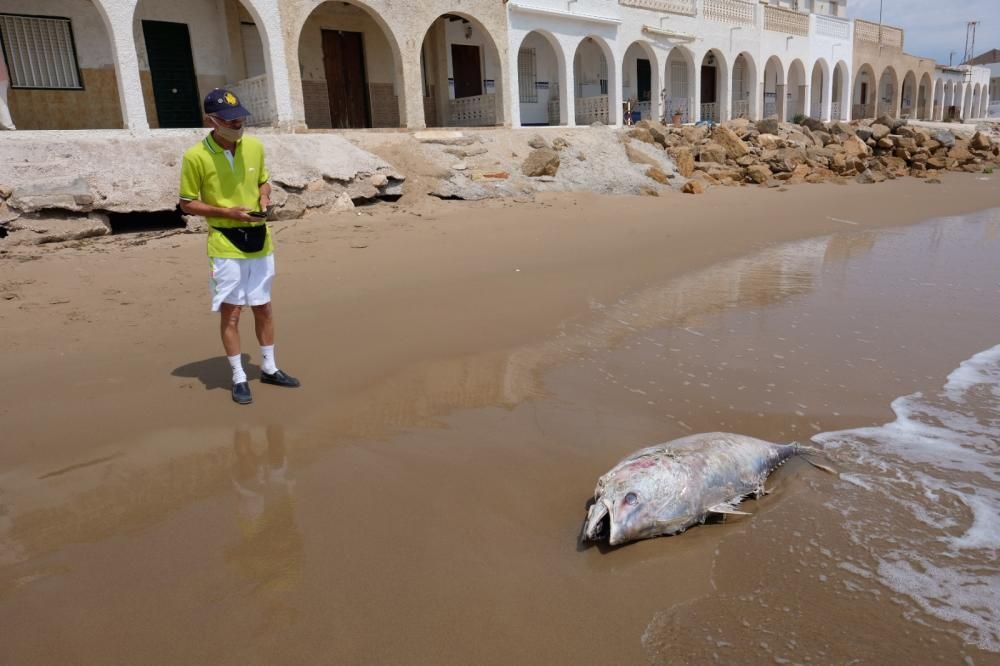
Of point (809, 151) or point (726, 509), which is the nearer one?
point (726, 509)

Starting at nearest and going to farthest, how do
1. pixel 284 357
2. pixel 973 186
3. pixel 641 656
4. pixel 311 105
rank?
pixel 641 656 → pixel 284 357 → pixel 311 105 → pixel 973 186

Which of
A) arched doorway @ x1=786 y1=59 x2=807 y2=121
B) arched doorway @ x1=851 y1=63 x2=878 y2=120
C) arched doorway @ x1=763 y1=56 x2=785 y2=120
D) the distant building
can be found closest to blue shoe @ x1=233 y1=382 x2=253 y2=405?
arched doorway @ x1=763 y1=56 x2=785 y2=120

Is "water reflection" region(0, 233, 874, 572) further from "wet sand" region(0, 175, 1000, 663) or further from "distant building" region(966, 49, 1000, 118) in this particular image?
"distant building" region(966, 49, 1000, 118)

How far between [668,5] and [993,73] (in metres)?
44.2

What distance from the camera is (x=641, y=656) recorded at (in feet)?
6.68

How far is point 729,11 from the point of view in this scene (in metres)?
21.8

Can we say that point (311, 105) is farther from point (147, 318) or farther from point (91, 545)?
point (91, 545)

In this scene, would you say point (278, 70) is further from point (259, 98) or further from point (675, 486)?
point (675, 486)

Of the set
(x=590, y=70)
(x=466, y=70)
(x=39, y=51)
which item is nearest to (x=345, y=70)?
(x=466, y=70)

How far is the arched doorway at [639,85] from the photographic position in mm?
20692

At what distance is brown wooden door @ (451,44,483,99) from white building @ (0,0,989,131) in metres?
0.05

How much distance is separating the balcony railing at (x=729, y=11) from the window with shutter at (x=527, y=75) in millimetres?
5987

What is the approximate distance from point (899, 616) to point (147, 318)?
5560 millimetres

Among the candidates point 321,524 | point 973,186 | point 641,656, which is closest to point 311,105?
point 321,524
